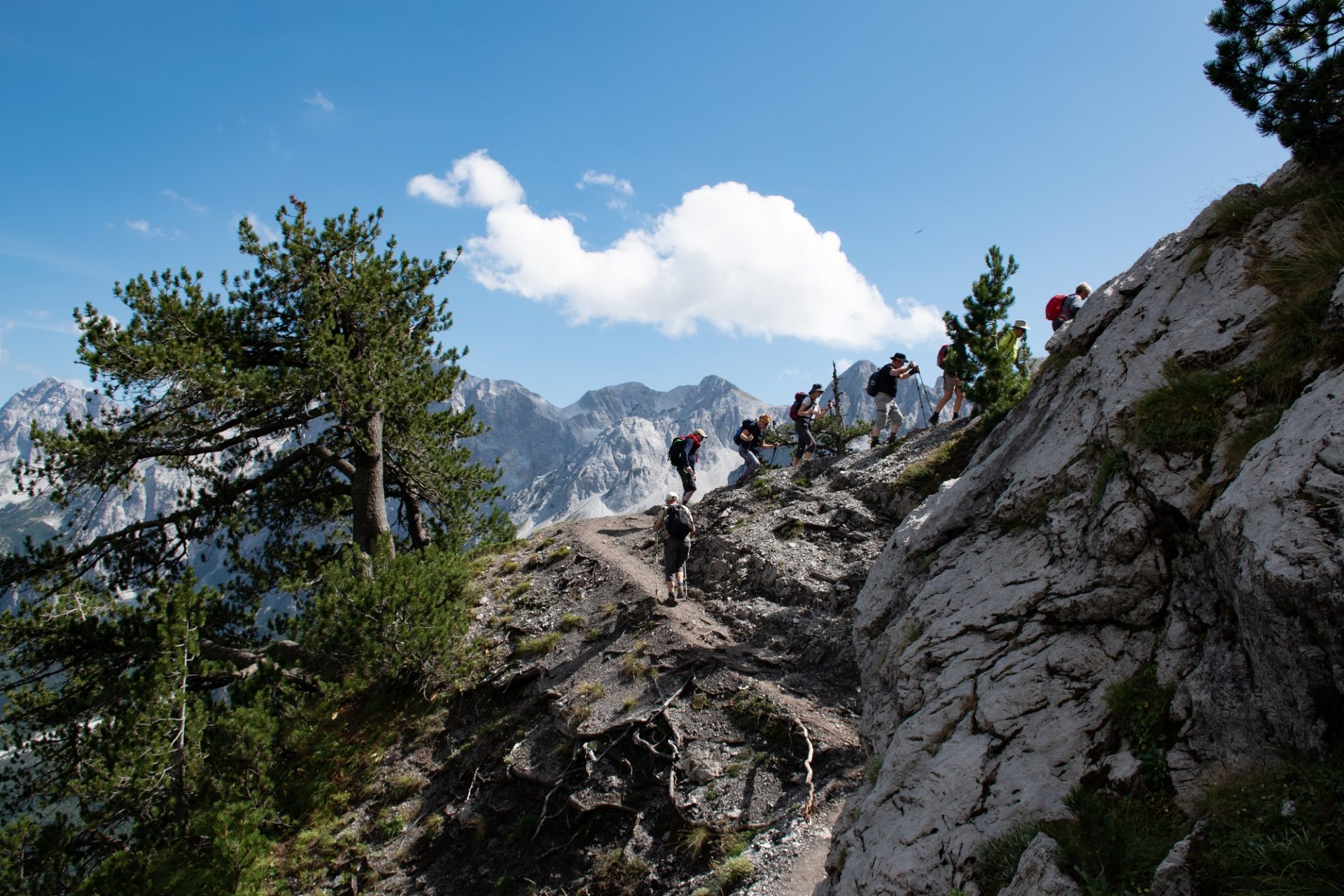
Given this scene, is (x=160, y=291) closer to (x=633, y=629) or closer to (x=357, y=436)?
(x=357, y=436)

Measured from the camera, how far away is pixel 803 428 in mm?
22609

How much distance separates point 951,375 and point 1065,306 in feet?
14.7

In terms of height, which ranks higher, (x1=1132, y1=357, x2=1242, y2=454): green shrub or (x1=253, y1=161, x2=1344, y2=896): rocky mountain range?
(x1=1132, y1=357, x2=1242, y2=454): green shrub

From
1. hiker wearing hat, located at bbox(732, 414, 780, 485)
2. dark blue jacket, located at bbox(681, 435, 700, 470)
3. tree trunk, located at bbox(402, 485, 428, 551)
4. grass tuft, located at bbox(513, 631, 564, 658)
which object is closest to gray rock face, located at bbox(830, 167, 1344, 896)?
grass tuft, located at bbox(513, 631, 564, 658)

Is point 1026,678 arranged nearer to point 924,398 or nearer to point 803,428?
point 803,428

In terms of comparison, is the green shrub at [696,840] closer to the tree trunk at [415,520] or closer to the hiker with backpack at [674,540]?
the hiker with backpack at [674,540]

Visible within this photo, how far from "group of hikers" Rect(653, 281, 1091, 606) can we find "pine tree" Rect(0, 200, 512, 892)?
5.05 m

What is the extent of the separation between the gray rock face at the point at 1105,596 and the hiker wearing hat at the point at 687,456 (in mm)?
10948

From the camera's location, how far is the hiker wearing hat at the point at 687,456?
20589 mm

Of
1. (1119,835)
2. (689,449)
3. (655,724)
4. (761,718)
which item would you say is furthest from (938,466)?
(1119,835)

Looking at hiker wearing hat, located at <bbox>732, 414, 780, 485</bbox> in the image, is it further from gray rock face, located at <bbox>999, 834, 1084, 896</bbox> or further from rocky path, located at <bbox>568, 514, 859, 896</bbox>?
gray rock face, located at <bbox>999, 834, 1084, 896</bbox>

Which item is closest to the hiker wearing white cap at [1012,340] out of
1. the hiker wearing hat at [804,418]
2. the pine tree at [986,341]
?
the pine tree at [986,341]

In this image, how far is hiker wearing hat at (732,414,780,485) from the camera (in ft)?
72.8

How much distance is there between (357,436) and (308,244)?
491 centimetres
